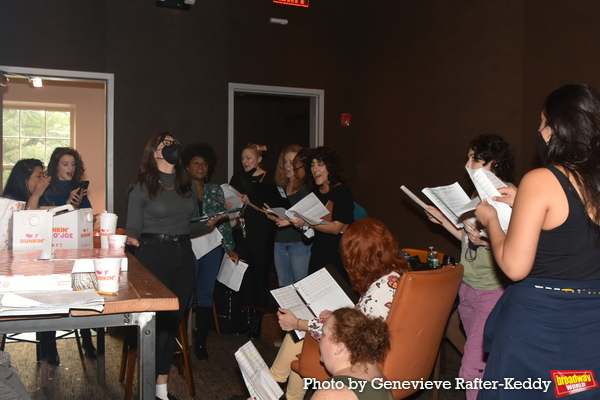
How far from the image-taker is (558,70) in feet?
11.3

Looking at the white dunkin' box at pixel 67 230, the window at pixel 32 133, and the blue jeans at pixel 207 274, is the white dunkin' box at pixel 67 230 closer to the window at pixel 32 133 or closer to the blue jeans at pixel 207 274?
the blue jeans at pixel 207 274

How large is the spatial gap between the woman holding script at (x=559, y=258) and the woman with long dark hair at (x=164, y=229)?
1.89 metres

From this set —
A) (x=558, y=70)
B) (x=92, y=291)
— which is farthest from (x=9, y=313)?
(x=558, y=70)

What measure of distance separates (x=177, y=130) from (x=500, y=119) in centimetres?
303

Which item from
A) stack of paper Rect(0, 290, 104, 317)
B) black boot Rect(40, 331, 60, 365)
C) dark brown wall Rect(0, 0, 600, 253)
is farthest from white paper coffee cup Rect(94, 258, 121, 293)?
dark brown wall Rect(0, 0, 600, 253)

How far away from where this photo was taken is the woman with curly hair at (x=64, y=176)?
405 cm

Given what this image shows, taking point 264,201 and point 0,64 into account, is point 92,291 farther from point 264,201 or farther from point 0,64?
Result: point 0,64

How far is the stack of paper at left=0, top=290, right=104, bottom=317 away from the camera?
1.42 m

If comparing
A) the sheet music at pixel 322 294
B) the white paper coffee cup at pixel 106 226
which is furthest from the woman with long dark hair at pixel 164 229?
the sheet music at pixel 322 294

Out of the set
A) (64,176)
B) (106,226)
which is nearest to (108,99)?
(64,176)

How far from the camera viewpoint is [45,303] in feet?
4.78

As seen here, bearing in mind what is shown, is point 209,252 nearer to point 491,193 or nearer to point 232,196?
point 232,196

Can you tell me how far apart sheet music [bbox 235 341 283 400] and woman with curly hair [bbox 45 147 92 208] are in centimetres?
269

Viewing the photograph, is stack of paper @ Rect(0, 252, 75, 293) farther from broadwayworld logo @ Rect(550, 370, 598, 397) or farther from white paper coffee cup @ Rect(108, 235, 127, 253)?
broadwayworld logo @ Rect(550, 370, 598, 397)
